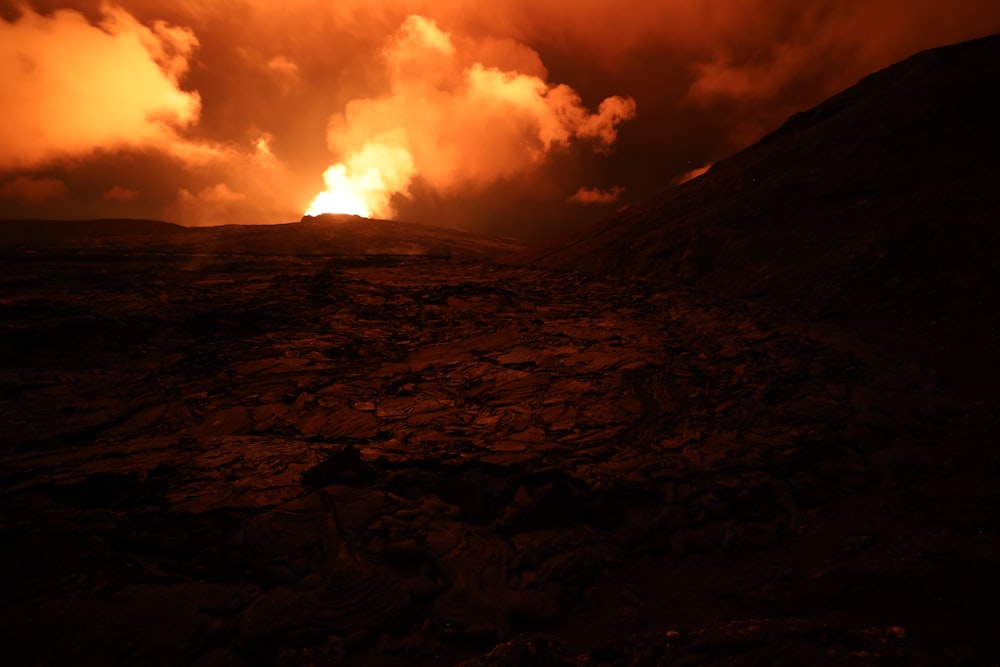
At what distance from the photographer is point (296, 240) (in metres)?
32.6

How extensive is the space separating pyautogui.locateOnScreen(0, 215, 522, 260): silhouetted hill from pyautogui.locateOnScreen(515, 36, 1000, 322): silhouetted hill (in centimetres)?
1470

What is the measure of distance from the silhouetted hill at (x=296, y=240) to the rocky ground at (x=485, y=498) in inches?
771

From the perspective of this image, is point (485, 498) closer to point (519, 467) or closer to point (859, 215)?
point (519, 467)

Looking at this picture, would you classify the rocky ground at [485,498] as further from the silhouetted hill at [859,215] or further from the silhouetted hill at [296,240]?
the silhouetted hill at [296,240]

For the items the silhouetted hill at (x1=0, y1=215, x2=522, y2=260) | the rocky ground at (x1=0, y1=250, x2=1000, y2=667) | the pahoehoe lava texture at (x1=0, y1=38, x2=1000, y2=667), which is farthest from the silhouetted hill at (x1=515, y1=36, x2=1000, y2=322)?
the silhouetted hill at (x1=0, y1=215, x2=522, y2=260)

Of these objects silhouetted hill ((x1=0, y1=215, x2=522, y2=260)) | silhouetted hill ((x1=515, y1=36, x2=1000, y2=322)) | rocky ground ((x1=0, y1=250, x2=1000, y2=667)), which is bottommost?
rocky ground ((x1=0, y1=250, x2=1000, y2=667))

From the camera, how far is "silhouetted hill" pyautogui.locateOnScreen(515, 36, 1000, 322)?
10.5 m

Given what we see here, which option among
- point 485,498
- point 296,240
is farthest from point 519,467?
point 296,240

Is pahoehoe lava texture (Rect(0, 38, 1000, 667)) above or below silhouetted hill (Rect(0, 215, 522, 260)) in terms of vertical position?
below

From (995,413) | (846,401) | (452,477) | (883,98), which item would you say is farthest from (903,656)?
(883,98)

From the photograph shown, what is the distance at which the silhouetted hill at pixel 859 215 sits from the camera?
10.5 m

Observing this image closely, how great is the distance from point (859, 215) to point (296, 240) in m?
31.4

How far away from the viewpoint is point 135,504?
4875 millimetres

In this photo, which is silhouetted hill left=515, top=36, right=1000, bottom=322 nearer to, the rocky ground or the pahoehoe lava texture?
the pahoehoe lava texture
